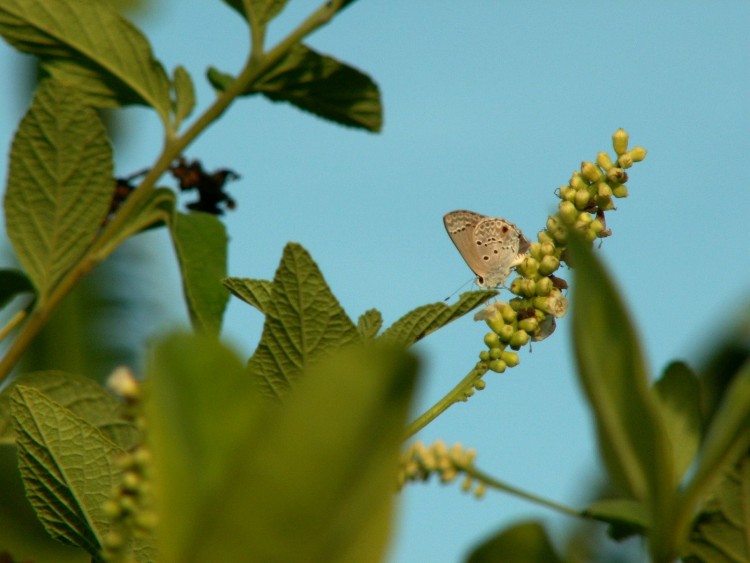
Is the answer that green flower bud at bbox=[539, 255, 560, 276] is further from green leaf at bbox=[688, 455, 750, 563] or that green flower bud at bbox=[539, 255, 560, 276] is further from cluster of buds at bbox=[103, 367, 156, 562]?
cluster of buds at bbox=[103, 367, 156, 562]

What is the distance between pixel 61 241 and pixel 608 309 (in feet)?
4.55

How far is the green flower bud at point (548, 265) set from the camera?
110 cm

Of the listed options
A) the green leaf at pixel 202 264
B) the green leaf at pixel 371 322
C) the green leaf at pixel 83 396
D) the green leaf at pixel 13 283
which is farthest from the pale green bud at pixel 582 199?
the green leaf at pixel 13 283

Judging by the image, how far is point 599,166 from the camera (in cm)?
119

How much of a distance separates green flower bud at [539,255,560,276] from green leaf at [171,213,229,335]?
0.72 metres

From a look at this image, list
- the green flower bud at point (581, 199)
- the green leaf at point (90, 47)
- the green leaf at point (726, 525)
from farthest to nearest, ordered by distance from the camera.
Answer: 1. the green leaf at point (90, 47)
2. the green flower bud at point (581, 199)
3. the green leaf at point (726, 525)

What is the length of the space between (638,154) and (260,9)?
1105mm

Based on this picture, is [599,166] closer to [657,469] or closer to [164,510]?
[657,469]

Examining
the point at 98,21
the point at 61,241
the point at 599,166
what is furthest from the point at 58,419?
the point at 98,21

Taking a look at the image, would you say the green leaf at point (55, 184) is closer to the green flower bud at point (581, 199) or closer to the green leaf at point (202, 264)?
the green leaf at point (202, 264)

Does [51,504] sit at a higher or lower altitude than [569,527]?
higher

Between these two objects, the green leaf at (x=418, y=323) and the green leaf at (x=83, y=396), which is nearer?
the green leaf at (x=418, y=323)

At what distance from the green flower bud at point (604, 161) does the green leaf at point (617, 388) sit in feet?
1.66

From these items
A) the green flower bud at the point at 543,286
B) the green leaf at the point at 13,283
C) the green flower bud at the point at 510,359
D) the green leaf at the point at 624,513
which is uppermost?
the green flower bud at the point at 543,286
